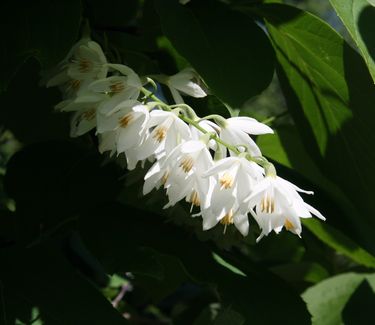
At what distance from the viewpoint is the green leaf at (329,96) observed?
50.2 inches

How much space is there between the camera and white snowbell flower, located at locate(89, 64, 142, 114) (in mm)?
1072

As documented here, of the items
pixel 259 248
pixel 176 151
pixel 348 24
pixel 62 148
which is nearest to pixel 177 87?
pixel 176 151

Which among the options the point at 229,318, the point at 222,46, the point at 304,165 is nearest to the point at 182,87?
the point at 222,46

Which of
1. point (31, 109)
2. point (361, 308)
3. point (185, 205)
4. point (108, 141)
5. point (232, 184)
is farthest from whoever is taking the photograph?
point (31, 109)

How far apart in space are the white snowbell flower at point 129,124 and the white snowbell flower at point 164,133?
11 millimetres

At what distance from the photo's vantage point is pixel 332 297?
1680 millimetres

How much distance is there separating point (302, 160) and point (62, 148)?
0.52 meters

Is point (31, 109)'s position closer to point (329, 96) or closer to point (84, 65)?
point (84, 65)

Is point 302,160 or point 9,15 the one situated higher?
point 9,15

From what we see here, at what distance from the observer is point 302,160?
5.23 ft

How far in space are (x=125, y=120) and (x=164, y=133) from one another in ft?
0.21

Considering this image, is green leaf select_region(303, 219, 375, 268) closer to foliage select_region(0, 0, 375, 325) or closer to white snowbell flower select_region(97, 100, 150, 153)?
foliage select_region(0, 0, 375, 325)

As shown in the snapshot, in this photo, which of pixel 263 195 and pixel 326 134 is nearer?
pixel 263 195

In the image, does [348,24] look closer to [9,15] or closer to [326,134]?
[326,134]
